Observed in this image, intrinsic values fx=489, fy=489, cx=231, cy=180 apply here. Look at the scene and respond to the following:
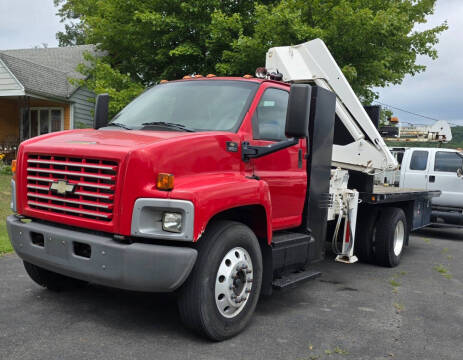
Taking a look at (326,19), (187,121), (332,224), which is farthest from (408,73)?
(187,121)

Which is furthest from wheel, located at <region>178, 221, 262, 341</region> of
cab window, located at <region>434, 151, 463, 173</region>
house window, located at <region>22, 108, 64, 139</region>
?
house window, located at <region>22, 108, 64, 139</region>

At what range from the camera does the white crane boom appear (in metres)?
6.59

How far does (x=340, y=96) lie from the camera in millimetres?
6805

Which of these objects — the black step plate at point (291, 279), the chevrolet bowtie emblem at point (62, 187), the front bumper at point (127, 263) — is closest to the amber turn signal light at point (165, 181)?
the front bumper at point (127, 263)

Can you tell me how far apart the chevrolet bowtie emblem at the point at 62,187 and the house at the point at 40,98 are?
564 inches

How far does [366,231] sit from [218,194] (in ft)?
14.2

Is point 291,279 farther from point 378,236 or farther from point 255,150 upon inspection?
point 378,236

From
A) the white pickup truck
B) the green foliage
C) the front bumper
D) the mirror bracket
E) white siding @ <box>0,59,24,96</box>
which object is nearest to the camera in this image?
the front bumper

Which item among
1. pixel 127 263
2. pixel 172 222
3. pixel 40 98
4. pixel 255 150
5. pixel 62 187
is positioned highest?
pixel 40 98

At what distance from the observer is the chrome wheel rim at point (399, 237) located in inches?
308

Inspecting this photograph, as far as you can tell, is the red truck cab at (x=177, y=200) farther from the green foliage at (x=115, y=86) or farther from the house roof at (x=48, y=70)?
the house roof at (x=48, y=70)

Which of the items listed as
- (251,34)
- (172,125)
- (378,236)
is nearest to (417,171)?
(378,236)

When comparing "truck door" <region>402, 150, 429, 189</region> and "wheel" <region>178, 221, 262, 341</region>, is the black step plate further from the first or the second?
"truck door" <region>402, 150, 429, 189</region>

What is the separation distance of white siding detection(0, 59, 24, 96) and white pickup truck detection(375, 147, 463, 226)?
40.9 ft
